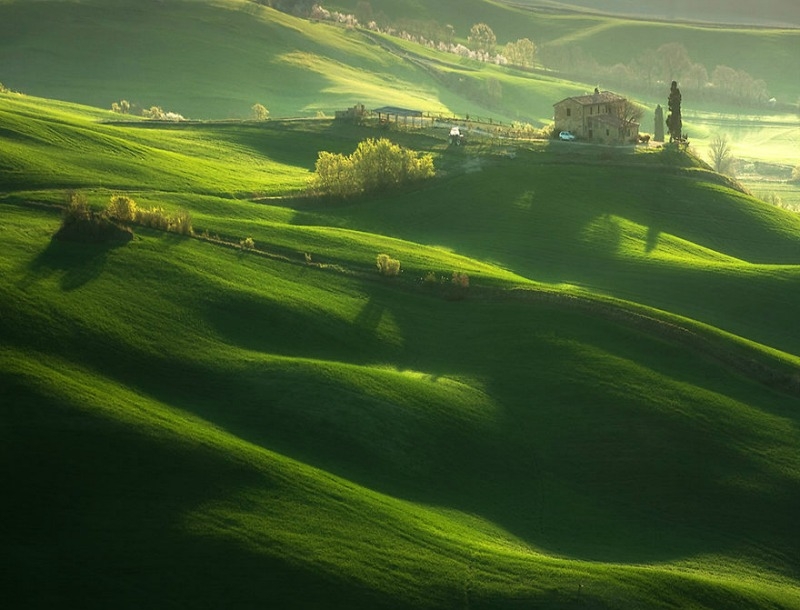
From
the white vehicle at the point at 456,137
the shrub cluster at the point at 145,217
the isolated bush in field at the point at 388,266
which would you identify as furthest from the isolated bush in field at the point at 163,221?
the white vehicle at the point at 456,137

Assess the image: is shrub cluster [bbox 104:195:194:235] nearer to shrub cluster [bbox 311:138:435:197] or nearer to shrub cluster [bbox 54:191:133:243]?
shrub cluster [bbox 54:191:133:243]

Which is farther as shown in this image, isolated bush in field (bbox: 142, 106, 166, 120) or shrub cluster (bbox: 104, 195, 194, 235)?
isolated bush in field (bbox: 142, 106, 166, 120)

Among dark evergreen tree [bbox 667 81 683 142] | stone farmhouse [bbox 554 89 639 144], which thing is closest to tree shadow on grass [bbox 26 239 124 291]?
stone farmhouse [bbox 554 89 639 144]

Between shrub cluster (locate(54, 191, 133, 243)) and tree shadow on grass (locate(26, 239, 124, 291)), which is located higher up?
shrub cluster (locate(54, 191, 133, 243))

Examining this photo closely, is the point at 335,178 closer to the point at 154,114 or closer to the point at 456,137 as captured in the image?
the point at 456,137

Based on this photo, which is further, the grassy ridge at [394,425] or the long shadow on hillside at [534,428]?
the long shadow on hillside at [534,428]

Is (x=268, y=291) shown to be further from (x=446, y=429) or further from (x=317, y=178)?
(x=317, y=178)

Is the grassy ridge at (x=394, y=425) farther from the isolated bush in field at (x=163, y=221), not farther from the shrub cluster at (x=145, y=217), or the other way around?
the shrub cluster at (x=145, y=217)

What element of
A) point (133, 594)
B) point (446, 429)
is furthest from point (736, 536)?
point (133, 594)
